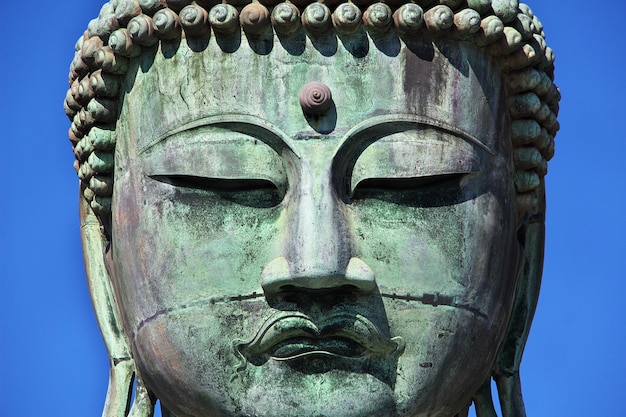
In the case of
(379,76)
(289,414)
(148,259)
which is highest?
(379,76)

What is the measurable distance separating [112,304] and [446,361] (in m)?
2.66

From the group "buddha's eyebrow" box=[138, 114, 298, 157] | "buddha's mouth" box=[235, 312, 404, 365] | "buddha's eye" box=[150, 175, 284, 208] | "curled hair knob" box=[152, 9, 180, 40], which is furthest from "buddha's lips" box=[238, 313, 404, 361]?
"curled hair knob" box=[152, 9, 180, 40]

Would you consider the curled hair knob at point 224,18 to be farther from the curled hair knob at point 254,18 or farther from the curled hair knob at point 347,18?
the curled hair knob at point 347,18

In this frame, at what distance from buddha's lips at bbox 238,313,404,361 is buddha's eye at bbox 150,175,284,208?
0.77 metres

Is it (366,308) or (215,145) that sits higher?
(215,145)

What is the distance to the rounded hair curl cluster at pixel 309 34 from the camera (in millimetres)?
15289

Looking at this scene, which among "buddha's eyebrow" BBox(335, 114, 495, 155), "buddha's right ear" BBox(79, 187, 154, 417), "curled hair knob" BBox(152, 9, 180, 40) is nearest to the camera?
"buddha's eyebrow" BBox(335, 114, 495, 155)

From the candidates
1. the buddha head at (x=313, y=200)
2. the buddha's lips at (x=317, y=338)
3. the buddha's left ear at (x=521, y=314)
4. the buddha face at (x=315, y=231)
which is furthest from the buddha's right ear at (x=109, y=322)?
the buddha's left ear at (x=521, y=314)

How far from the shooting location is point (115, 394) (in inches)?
646

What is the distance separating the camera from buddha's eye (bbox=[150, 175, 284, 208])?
15.2 m

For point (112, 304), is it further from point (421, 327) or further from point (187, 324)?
point (421, 327)

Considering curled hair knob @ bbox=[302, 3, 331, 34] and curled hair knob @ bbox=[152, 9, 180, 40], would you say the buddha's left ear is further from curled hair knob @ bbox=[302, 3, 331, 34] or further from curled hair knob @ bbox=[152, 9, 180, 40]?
curled hair knob @ bbox=[152, 9, 180, 40]

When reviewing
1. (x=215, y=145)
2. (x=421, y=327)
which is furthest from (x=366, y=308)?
(x=215, y=145)

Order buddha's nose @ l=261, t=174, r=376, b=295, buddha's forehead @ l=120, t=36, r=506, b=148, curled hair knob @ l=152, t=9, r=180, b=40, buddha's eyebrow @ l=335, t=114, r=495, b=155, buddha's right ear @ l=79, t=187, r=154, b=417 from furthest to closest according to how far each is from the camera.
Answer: buddha's right ear @ l=79, t=187, r=154, b=417
curled hair knob @ l=152, t=9, r=180, b=40
buddha's forehead @ l=120, t=36, r=506, b=148
buddha's eyebrow @ l=335, t=114, r=495, b=155
buddha's nose @ l=261, t=174, r=376, b=295
